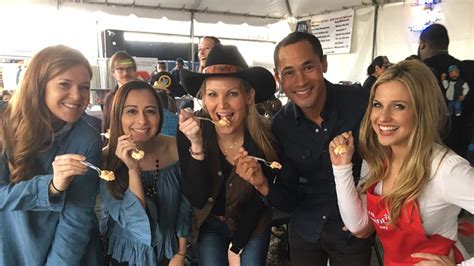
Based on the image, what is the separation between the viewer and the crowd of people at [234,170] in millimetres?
1607

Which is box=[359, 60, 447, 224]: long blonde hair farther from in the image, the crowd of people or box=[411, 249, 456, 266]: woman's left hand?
box=[411, 249, 456, 266]: woman's left hand

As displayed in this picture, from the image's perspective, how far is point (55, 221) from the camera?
176 cm

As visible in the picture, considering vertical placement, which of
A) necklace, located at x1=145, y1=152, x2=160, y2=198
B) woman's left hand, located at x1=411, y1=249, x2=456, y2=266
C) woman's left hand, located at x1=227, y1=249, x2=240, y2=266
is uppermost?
necklace, located at x1=145, y1=152, x2=160, y2=198

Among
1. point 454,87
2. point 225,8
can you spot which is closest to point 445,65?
point 454,87

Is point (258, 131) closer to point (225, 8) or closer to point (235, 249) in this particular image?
point (235, 249)

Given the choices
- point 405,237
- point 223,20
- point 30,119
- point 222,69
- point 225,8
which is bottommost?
point 405,237

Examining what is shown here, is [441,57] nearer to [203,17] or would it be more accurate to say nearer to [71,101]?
[71,101]

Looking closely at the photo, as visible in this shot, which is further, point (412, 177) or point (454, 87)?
point (454, 87)

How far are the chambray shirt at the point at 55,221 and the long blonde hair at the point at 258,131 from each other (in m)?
0.70

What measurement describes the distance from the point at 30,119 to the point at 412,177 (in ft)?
5.55

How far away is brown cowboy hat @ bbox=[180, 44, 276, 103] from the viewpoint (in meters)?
2.00

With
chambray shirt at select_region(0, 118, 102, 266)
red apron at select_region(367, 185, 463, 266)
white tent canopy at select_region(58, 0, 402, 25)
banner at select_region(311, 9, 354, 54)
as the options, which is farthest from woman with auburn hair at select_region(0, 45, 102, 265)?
banner at select_region(311, 9, 354, 54)

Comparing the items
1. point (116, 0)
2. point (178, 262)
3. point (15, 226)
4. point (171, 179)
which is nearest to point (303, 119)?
point (171, 179)

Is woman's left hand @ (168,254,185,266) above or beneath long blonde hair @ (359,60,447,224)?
beneath
